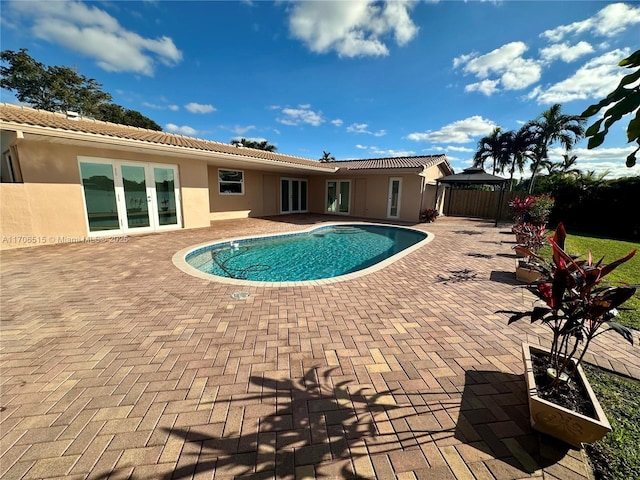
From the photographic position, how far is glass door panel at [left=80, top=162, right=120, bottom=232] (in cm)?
845

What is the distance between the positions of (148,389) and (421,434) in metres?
2.50

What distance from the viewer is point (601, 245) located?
10.2 meters

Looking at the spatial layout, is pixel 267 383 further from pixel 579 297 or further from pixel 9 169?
pixel 9 169

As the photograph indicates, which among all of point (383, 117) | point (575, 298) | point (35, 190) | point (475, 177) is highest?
point (383, 117)

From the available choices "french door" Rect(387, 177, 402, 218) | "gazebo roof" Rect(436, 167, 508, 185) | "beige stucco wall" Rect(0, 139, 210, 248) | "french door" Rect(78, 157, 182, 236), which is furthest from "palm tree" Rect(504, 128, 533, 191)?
"beige stucco wall" Rect(0, 139, 210, 248)

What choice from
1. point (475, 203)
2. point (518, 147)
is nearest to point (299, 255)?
point (475, 203)

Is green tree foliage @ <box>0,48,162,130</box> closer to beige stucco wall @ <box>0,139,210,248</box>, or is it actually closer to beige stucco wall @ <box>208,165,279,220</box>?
beige stucco wall @ <box>208,165,279,220</box>

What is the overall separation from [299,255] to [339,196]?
1028 centimetres

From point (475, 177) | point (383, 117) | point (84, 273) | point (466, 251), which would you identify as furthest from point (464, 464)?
point (383, 117)

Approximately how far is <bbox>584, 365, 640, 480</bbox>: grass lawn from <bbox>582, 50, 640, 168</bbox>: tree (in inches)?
84.9

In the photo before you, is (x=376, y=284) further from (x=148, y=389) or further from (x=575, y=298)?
(x=148, y=389)

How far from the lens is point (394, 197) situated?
16.1 meters

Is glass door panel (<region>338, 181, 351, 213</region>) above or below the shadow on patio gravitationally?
above

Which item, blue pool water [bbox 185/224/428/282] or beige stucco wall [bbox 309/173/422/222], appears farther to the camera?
beige stucco wall [bbox 309/173/422/222]
